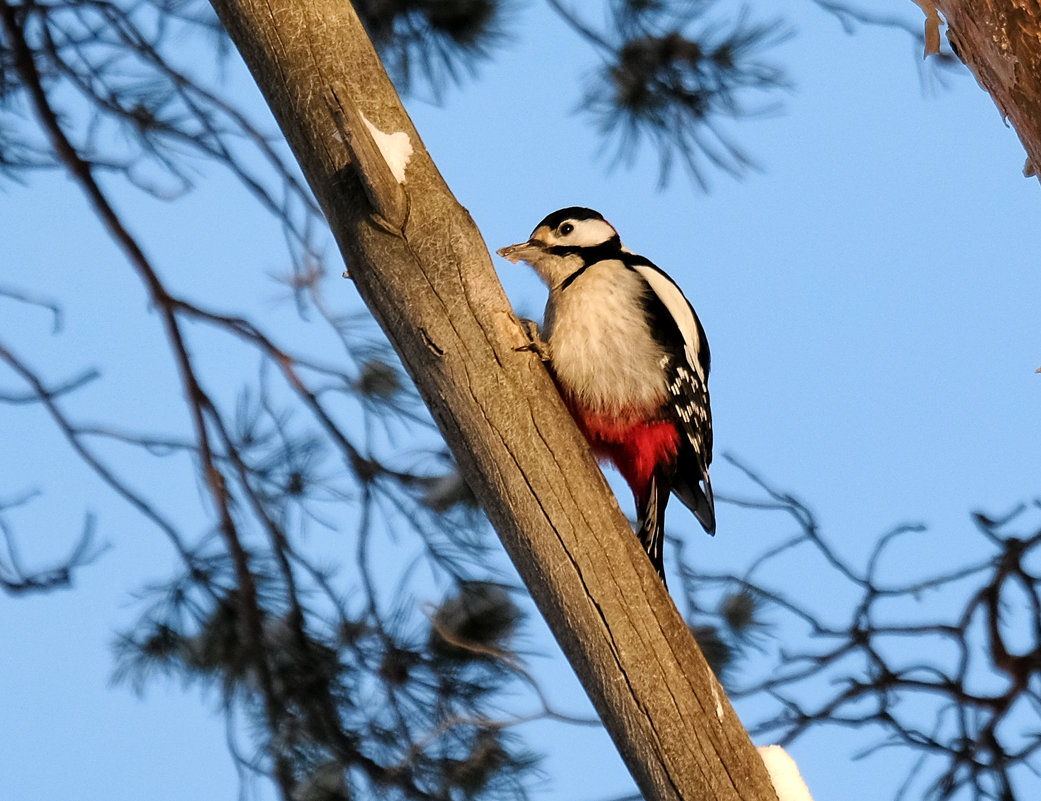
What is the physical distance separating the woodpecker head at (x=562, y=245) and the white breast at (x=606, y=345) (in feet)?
0.37

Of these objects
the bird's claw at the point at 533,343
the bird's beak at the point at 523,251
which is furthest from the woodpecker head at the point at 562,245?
the bird's claw at the point at 533,343

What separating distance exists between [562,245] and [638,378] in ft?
1.15

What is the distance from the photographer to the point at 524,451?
5.30 ft

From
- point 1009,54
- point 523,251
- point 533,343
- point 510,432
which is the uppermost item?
point 523,251

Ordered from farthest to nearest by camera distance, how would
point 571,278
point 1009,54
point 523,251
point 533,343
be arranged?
point 523,251
point 571,278
point 533,343
point 1009,54

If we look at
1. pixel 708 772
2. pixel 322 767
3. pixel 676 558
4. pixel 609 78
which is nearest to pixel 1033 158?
pixel 708 772

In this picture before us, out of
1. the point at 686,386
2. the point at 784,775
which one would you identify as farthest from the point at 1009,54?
the point at 784,775

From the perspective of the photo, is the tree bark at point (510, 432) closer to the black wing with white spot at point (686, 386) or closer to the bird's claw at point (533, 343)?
the bird's claw at point (533, 343)

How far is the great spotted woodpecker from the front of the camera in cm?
187

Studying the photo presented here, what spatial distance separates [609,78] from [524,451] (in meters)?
1.47

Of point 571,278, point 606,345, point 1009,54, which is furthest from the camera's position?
point 571,278

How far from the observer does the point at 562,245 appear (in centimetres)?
213

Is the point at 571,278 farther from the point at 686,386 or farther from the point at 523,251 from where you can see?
the point at 686,386

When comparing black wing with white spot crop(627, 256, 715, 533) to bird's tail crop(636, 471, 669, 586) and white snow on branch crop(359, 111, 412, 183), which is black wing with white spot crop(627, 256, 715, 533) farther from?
white snow on branch crop(359, 111, 412, 183)
